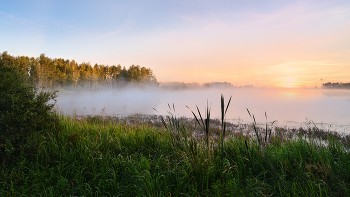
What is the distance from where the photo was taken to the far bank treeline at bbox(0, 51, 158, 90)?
45.8 meters

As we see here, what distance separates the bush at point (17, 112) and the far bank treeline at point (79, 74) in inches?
1827

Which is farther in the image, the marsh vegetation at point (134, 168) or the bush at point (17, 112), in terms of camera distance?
the bush at point (17, 112)

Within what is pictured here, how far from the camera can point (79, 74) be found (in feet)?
220

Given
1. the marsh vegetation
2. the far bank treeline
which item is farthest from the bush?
the far bank treeline

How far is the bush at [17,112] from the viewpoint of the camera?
3.17 m

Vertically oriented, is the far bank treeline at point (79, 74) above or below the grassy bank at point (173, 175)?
above

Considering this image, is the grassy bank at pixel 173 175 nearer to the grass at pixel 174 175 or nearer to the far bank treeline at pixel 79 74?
the grass at pixel 174 175

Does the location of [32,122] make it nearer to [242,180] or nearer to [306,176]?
[242,180]

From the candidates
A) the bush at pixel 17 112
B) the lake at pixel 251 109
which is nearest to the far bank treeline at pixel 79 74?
the lake at pixel 251 109

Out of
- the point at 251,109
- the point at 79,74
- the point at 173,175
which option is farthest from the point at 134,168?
the point at 79,74

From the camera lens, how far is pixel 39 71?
1769 inches

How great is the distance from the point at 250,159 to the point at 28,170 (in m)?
4.26

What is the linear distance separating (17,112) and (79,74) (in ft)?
238

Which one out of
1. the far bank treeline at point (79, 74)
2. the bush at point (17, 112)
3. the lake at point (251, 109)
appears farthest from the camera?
the far bank treeline at point (79, 74)
